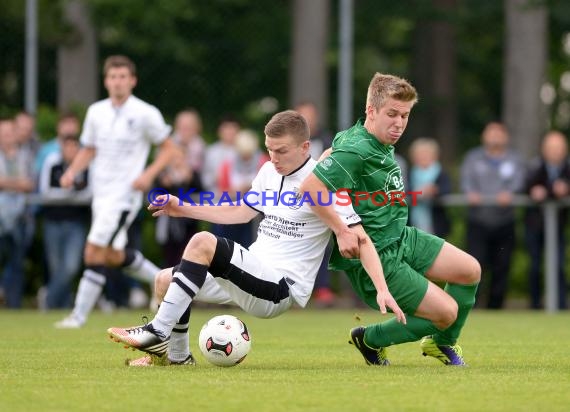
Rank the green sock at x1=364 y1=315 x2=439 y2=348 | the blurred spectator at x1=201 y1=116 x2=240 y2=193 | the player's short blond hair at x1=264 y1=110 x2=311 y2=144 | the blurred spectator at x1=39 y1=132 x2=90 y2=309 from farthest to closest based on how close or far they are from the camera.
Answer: the blurred spectator at x1=201 y1=116 x2=240 y2=193 → the blurred spectator at x1=39 y1=132 x2=90 y2=309 → the green sock at x1=364 y1=315 x2=439 y2=348 → the player's short blond hair at x1=264 y1=110 x2=311 y2=144

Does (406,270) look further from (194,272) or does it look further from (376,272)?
(194,272)

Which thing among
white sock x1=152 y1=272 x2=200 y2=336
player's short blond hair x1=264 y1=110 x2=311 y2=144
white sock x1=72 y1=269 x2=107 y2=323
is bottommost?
white sock x1=72 y1=269 x2=107 y2=323

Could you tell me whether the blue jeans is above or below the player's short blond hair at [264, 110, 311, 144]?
below

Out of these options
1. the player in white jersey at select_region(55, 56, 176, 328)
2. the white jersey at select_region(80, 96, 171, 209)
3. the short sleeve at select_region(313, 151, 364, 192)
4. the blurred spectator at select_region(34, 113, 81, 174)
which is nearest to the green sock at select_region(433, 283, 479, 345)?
the short sleeve at select_region(313, 151, 364, 192)

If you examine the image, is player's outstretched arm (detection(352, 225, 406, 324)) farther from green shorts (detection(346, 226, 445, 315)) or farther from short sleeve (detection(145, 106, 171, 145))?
short sleeve (detection(145, 106, 171, 145))

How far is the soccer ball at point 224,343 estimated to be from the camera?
294 inches

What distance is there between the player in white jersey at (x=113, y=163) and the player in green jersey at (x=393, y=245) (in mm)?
4634

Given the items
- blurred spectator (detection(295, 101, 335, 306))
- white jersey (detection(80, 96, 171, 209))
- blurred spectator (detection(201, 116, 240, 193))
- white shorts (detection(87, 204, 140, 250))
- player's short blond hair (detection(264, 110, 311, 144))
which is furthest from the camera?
blurred spectator (detection(201, 116, 240, 193))

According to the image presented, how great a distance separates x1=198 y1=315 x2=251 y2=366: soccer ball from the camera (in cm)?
746

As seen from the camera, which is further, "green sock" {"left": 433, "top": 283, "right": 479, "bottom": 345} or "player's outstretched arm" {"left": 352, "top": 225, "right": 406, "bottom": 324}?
"green sock" {"left": 433, "top": 283, "right": 479, "bottom": 345}

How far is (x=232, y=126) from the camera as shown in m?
15.8

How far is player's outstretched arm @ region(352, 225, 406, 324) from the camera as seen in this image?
698 centimetres

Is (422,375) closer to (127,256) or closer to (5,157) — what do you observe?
(127,256)

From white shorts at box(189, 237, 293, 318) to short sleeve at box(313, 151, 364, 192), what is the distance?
0.62 m
